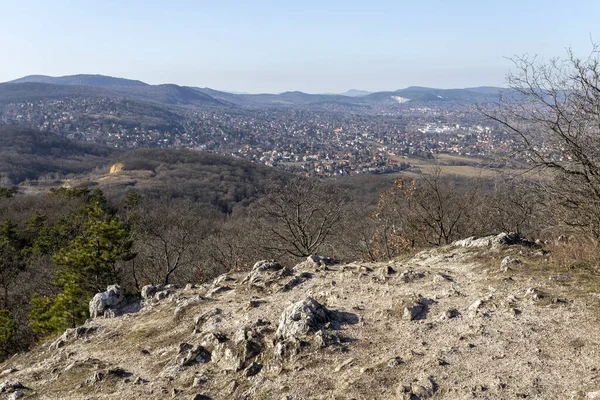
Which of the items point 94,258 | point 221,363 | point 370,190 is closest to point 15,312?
point 94,258

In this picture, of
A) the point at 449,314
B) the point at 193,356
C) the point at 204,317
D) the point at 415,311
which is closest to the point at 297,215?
the point at 204,317

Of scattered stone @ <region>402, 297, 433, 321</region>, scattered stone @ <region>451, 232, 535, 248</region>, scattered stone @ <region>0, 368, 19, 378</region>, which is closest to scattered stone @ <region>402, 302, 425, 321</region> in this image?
scattered stone @ <region>402, 297, 433, 321</region>

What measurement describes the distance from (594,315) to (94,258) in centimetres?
1781

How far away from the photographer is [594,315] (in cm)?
765

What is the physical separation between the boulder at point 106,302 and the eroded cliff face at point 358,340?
625mm

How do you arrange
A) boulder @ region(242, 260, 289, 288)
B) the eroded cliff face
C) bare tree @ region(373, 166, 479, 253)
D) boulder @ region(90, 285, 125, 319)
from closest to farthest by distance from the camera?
the eroded cliff face → boulder @ region(242, 260, 289, 288) → boulder @ region(90, 285, 125, 319) → bare tree @ region(373, 166, 479, 253)

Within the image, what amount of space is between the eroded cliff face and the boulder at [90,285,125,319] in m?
0.62

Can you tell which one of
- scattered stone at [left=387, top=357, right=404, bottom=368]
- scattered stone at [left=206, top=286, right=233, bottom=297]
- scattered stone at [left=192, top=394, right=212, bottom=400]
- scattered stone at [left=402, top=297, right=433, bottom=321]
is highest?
scattered stone at [left=402, top=297, right=433, bottom=321]

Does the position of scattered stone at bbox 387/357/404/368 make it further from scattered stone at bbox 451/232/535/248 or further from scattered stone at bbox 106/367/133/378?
scattered stone at bbox 451/232/535/248

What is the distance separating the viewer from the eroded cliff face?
21.8 feet

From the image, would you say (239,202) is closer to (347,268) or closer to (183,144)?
(347,268)

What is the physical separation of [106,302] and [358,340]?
877cm

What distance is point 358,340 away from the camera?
8.26 m

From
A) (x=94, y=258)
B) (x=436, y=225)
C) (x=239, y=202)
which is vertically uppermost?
(x=436, y=225)
